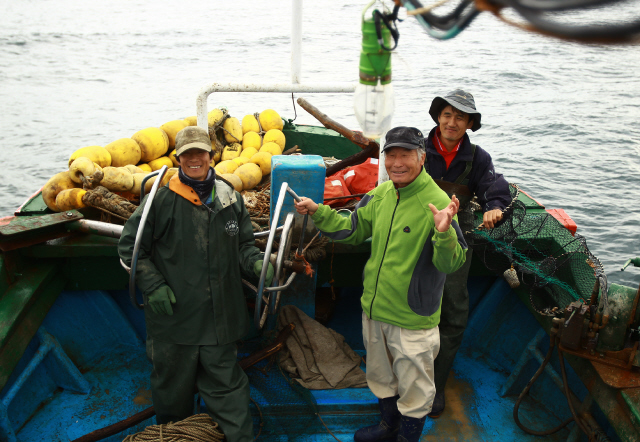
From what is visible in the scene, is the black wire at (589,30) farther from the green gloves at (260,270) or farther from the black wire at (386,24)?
the green gloves at (260,270)

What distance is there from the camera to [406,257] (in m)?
3.02

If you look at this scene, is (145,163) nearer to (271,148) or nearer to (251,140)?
(251,140)

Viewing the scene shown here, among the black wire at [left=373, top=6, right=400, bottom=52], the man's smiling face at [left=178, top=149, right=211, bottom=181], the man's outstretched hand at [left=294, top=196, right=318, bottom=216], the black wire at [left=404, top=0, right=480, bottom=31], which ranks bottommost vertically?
the man's outstretched hand at [left=294, top=196, right=318, bottom=216]

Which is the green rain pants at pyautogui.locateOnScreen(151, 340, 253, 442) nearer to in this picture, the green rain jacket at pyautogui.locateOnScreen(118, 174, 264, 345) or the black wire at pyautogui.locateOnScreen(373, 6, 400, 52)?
the green rain jacket at pyautogui.locateOnScreen(118, 174, 264, 345)

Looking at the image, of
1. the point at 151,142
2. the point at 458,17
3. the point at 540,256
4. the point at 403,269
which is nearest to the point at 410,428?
the point at 403,269

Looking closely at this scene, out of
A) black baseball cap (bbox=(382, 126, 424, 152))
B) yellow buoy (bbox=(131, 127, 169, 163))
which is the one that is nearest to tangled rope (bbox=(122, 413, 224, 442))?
black baseball cap (bbox=(382, 126, 424, 152))

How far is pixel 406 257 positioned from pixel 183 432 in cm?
155

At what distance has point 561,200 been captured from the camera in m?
11.2

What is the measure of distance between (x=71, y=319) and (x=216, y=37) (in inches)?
950

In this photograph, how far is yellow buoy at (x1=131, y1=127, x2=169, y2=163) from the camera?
5391mm

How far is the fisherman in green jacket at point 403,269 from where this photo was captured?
2938 mm

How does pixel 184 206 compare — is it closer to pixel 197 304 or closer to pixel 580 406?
pixel 197 304

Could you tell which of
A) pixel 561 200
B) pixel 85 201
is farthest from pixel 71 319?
pixel 561 200

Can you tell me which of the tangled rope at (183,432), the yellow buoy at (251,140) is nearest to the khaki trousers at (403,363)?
the tangled rope at (183,432)
